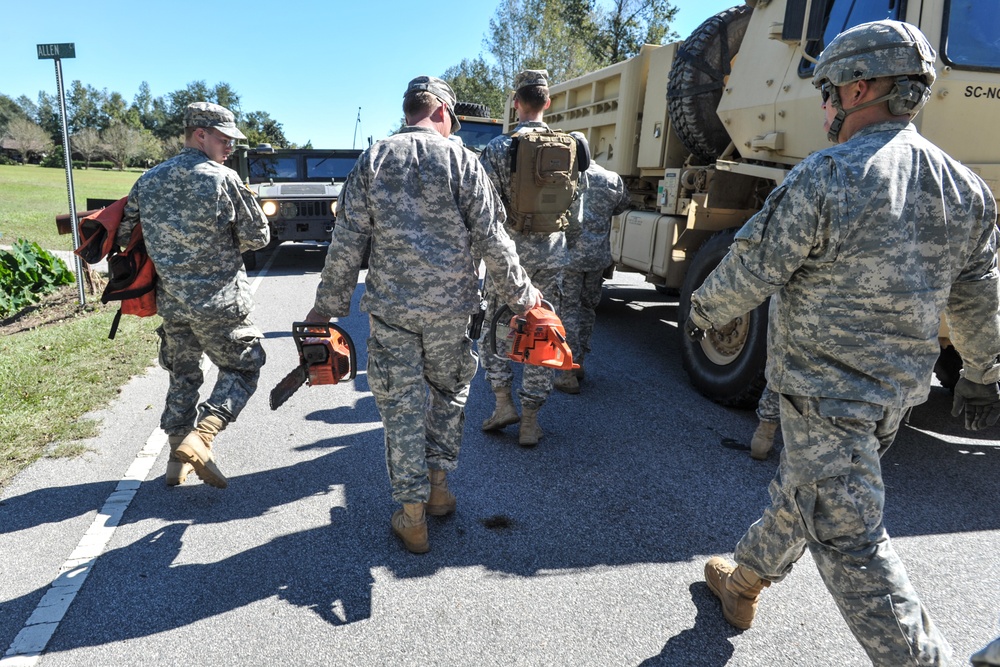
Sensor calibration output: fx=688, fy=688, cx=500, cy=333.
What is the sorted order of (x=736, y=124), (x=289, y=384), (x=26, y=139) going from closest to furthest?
(x=289, y=384) < (x=736, y=124) < (x=26, y=139)

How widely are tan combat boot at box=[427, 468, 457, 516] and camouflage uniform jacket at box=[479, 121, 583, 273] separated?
55.8 inches

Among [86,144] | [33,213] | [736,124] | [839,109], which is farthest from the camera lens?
[86,144]

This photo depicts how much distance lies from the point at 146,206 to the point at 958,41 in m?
4.13

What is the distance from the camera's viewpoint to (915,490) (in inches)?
140

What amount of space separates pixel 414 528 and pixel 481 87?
101 feet

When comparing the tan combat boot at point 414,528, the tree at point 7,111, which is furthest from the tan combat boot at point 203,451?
the tree at point 7,111

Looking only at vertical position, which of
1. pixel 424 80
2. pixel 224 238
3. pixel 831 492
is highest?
pixel 424 80

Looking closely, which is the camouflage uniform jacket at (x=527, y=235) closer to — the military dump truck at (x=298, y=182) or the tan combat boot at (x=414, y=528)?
the tan combat boot at (x=414, y=528)

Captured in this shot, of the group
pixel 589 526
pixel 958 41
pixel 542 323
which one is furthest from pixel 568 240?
pixel 958 41

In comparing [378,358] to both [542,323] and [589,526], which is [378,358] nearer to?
[542,323]

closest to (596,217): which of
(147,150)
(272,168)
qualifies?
(272,168)

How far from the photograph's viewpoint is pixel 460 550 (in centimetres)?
295

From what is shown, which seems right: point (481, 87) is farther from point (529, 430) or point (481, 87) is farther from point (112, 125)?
point (112, 125)

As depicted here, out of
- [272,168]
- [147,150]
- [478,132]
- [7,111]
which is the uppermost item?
[7,111]
